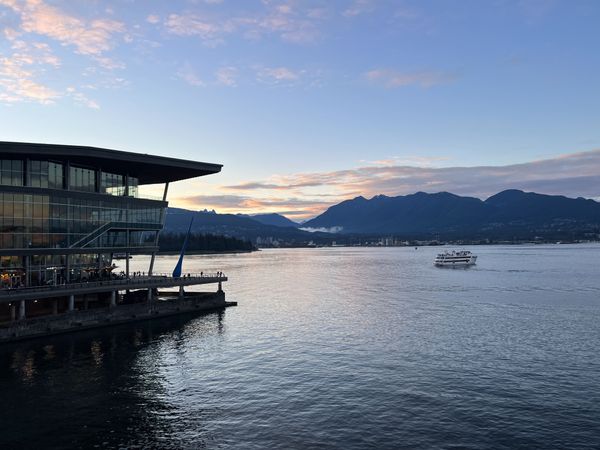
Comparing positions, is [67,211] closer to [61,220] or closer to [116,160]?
[61,220]

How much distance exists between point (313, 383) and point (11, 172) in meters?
59.1

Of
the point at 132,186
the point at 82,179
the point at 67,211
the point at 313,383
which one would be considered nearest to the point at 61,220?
the point at 67,211

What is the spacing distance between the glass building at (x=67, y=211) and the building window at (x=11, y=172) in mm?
134

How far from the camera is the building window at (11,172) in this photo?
75500 mm

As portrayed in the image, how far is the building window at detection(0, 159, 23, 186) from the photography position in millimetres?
75500

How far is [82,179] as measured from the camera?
3435 inches

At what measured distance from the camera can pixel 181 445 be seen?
3647 centimetres

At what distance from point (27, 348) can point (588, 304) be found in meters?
107

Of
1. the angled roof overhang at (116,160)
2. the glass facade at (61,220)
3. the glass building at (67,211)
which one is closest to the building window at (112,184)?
the glass building at (67,211)

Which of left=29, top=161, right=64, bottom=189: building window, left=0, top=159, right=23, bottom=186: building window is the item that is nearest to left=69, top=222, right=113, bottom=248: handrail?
left=29, top=161, right=64, bottom=189: building window

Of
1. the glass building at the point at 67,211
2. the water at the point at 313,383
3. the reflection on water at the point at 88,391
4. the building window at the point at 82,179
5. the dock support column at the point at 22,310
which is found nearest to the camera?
the reflection on water at the point at 88,391

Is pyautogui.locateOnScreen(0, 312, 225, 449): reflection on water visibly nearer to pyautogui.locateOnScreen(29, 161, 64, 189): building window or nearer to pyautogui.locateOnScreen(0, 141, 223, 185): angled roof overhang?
pyautogui.locateOnScreen(29, 161, 64, 189): building window

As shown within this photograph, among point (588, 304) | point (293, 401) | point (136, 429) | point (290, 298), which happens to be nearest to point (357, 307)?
point (290, 298)

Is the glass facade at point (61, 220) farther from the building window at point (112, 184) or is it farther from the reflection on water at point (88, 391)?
the reflection on water at point (88, 391)
